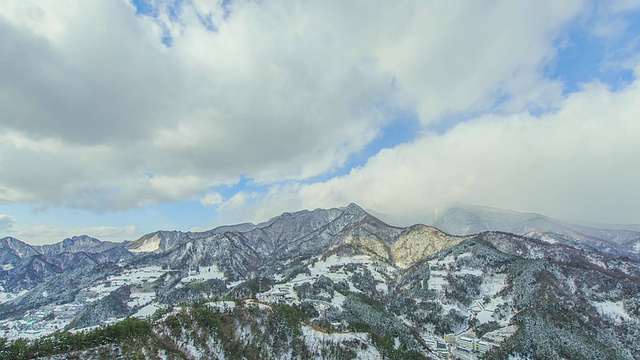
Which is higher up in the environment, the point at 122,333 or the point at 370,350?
the point at 122,333

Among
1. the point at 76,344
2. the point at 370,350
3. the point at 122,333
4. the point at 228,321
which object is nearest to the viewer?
the point at 76,344

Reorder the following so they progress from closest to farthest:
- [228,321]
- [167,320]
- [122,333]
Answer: [122,333]
[167,320]
[228,321]

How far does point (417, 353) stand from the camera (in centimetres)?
19462

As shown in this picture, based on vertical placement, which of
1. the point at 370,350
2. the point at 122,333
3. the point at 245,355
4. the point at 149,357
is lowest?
the point at 370,350

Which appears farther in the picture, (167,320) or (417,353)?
(417,353)

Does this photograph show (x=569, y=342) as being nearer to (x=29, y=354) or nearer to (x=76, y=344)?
(x=76, y=344)

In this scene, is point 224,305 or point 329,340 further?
point 224,305

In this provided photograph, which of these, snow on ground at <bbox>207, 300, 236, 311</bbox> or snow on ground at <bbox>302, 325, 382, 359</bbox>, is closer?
snow on ground at <bbox>302, 325, 382, 359</bbox>

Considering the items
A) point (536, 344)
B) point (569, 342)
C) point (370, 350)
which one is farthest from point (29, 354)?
point (569, 342)

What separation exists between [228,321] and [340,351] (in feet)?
217

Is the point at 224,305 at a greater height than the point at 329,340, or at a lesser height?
greater

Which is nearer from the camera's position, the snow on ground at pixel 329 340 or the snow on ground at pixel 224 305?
the snow on ground at pixel 329 340

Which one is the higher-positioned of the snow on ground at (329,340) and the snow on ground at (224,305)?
the snow on ground at (224,305)

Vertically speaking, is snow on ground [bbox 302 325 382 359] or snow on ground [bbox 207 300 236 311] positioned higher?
snow on ground [bbox 207 300 236 311]
